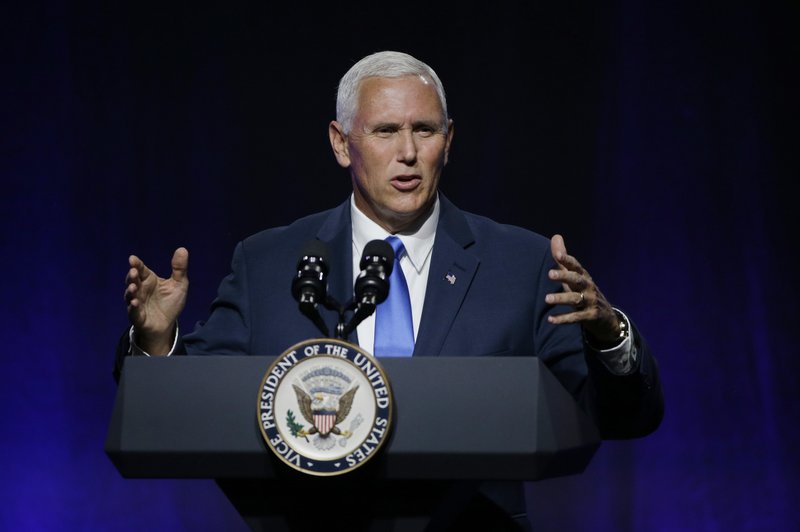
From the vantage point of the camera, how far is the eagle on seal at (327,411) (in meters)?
1.50

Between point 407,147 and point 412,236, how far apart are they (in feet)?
0.57

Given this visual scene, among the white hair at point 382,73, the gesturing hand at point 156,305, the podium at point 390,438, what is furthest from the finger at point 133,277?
the white hair at point 382,73

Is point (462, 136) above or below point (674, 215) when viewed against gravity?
above

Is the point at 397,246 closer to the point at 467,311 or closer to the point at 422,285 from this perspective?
the point at 422,285

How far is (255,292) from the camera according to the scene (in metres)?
2.17

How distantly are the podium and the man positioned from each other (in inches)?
8.6

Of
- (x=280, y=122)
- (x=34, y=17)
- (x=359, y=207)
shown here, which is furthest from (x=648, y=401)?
(x=34, y=17)

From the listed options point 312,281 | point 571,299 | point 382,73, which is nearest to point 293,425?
point 312,281

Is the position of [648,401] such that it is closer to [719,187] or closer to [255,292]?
[255,292]

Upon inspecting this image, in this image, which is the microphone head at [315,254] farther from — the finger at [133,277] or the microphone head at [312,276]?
the finger at [133,277]

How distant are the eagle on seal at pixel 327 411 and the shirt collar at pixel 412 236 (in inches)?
27.2

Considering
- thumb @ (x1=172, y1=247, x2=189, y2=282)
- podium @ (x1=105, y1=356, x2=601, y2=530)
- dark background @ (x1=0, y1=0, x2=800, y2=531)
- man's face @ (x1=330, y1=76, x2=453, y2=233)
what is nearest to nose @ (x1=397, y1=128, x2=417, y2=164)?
man's face @ (x1=330, y1=76, x2=453, y2=233)

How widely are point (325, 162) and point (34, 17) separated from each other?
102cm

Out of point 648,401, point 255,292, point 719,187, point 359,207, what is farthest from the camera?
point 719,187
